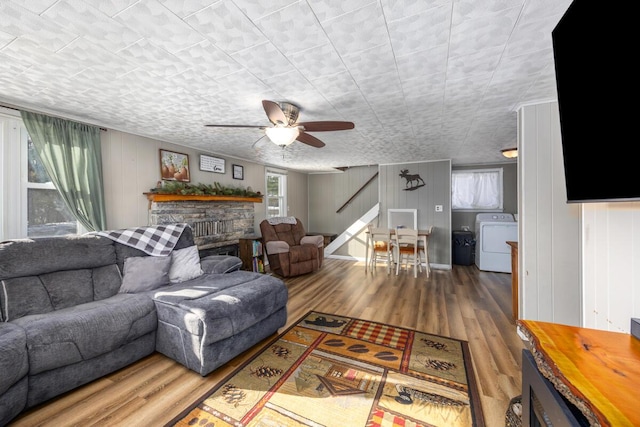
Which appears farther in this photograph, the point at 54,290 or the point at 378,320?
the point at 378,320

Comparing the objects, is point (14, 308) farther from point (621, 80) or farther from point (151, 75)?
point (621, 80)

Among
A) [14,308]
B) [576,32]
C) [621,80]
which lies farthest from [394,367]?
[14,308]

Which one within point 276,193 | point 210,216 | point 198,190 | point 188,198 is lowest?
point 210,216

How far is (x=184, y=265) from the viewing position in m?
2.68

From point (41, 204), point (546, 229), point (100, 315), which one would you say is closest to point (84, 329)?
point (100, 315)

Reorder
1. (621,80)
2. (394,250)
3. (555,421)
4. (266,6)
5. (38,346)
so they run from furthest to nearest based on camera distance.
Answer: (394,250), (38,346), (266,6), (621,80), (555,421)

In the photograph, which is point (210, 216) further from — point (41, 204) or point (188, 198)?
point (41, 204)

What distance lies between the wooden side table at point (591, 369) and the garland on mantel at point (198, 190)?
12.2 ft

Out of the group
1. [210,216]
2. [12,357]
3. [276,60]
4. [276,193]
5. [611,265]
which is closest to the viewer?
[611,265]

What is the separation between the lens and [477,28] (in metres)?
1.36

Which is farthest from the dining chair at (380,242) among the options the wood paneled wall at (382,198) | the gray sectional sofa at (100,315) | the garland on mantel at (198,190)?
the gray sectional sofa at (100,315)

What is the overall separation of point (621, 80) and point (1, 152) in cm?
410

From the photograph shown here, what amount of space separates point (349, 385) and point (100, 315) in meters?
1.83

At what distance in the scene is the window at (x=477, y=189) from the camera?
17.9 ft
